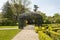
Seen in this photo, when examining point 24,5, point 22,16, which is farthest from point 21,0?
point 22,16

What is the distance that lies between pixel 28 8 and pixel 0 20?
15.2 metres

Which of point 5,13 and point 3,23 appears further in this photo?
point 5,13

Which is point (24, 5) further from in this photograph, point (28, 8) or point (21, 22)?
point (21, 22)

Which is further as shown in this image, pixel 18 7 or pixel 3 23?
pixel 18 7

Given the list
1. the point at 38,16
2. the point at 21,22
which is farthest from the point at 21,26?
the point at 38,16

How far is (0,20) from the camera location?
49.2 meters

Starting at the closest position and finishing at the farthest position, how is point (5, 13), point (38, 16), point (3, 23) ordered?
point (38, 16), point (3, 23), point (5, 13)

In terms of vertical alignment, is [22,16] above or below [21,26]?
above

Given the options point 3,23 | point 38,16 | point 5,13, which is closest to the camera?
point 38,16

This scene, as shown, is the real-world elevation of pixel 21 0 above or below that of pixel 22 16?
above

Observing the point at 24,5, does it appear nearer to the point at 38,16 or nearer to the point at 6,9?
the point at 6,9

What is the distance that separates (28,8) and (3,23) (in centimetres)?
1565

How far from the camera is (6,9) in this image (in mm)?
58875

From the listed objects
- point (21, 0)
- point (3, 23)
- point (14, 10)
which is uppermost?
point (21, 0)
